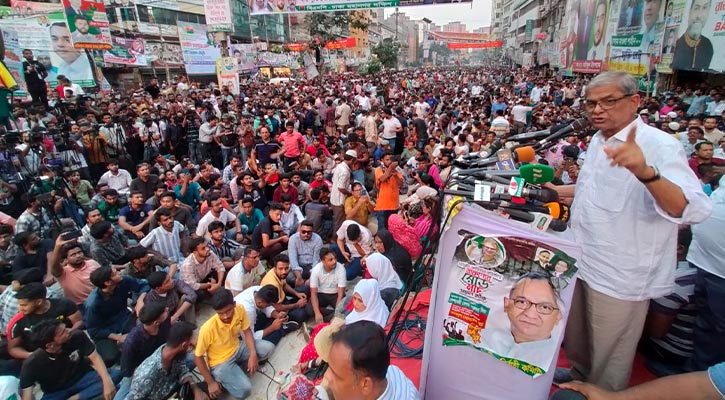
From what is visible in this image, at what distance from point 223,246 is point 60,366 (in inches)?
101

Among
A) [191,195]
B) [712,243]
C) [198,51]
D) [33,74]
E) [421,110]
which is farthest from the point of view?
[198,51]

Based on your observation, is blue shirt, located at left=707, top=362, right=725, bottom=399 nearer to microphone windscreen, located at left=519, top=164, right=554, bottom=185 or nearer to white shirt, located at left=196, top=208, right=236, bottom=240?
microphone windscreen, located at left=519, top=164, right=554, bottom=185

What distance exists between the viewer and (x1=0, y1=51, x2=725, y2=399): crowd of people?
1.75m

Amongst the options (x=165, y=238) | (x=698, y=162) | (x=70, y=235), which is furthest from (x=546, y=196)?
(x=698, y=162)

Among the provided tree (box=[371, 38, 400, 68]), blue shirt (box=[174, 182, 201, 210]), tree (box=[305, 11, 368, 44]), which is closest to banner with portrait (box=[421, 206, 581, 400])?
blue shirt (box=[174, 182, 201, 210])

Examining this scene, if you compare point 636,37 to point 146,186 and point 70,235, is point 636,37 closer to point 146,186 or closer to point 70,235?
point 146,186

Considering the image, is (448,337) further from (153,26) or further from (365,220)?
(153,26)

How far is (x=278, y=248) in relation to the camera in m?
5.81

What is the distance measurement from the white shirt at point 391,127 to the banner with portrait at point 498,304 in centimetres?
818

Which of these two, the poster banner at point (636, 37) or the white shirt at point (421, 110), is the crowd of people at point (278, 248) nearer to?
the white shirt at point (421, 110)

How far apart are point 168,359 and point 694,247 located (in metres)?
3.70

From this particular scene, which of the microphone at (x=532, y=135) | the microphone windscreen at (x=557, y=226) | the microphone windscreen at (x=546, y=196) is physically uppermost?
the microphone at (x=532, y=135)

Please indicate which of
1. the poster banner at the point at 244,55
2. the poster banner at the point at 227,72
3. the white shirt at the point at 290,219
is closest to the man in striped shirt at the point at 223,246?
the white shirt at the point at 290,219

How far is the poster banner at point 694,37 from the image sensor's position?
10289mm
